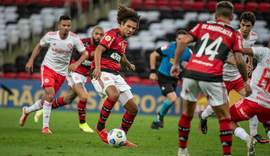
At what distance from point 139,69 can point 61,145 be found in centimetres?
968

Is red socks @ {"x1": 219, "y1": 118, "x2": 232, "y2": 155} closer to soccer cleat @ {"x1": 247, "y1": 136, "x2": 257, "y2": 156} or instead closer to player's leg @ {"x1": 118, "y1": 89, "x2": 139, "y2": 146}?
soccer cleat @ {"x1": 247, "y1": 136, "x2": 257, "y2": 156}

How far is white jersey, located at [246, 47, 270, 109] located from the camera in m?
5.44

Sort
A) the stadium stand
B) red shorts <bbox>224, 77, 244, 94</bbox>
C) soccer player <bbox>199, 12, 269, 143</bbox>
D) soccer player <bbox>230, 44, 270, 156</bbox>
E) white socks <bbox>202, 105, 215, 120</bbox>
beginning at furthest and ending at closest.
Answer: the stadium stand → red shorts <bbox>224, 77, 244, 94</bbox> → soccer player <bbox>199, 12, 269, 143</bbox> → white socks <bbox>202, 105, 215, 120</bbox> → soccer player <bbox>230, 44, 270, 156</bbox>

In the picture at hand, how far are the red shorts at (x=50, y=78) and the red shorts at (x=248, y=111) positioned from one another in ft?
13.5

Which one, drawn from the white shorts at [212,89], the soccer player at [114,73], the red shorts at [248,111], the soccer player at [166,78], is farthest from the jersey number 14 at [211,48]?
the soccer player at [166,78]

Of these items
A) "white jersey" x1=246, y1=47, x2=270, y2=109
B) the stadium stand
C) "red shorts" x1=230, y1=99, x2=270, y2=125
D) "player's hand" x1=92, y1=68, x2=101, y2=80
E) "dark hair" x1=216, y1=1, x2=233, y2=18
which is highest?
"dark hair" x1=216, y1=1, x2=233, y2=18

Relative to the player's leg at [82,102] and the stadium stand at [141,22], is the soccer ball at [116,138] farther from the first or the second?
the stadium stand at [141,22]

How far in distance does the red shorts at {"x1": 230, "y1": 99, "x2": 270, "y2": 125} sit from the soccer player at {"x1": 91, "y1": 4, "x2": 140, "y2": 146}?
1749 mm

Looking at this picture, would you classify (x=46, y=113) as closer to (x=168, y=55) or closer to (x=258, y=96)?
(x=168, y=55)

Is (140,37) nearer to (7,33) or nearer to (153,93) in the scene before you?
(153,93)

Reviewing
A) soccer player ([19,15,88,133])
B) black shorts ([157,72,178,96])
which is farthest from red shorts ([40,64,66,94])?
black shorts ([157,72,178,96])

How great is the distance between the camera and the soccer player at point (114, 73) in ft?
20.3

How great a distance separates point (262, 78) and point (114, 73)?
256 centimetres

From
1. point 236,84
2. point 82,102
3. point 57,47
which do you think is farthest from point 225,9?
point 82,102
